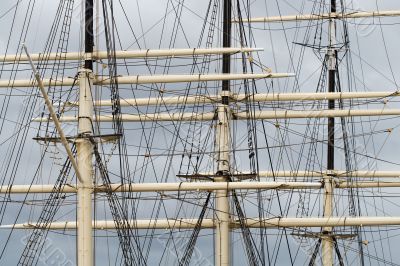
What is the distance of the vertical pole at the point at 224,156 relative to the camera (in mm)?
64000

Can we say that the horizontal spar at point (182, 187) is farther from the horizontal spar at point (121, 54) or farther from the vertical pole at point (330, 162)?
the vertical pole at point (330, 162)

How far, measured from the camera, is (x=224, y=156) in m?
65.2

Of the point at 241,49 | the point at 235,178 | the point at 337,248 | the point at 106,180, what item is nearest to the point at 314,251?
the point at 337,248

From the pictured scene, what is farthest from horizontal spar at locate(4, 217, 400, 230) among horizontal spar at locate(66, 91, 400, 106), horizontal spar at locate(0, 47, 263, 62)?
Result: horizontal spar at locate(0, 47, 263, 62)

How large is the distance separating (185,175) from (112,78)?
9.88 meters

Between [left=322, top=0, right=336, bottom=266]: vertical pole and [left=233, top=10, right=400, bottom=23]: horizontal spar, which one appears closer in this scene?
[left=322, top=0, right=336, bottom=266]: vertical pole

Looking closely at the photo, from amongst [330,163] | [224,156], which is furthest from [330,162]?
[224,156]

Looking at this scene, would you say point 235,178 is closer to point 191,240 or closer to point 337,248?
point 191,240

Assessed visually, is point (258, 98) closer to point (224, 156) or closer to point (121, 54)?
point (224, 156)

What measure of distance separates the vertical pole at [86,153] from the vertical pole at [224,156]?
1169 centimetres

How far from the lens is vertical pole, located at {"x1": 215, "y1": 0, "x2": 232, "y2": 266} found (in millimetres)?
64000

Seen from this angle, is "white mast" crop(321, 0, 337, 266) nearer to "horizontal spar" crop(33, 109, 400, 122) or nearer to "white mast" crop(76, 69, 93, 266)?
"horizontal spar" crop(33, 109, 400, 122)

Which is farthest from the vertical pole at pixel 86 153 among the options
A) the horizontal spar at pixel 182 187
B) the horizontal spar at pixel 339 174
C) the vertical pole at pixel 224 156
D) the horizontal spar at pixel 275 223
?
the horizontal spar at pixel 339 174

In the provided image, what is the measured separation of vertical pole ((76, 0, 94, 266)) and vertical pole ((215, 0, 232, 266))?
11.7 metres
